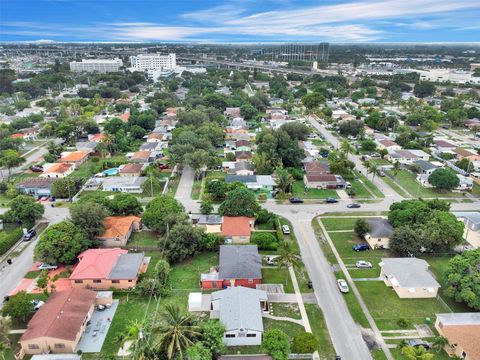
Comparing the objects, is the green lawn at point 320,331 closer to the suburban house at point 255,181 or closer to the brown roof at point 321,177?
the suburban house at point 255,181

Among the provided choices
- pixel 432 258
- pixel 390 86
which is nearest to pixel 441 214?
Answer: pixel 432 258

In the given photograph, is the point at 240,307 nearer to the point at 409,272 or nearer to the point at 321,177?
the point at 409,272

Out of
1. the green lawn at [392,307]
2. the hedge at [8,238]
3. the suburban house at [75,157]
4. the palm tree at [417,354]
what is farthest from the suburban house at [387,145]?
the hedge at [8,238]

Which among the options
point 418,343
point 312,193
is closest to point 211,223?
point 312,193

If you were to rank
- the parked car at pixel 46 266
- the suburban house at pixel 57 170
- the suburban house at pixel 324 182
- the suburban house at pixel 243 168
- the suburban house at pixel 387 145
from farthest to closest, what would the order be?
1. the suburban house at pixel 387 145
2. the suburban house at pixel 243 168
3. the suburban house at pixel 57 170
4. the suburban house at pixel 324 182
5. the parked car at pixel 46 266

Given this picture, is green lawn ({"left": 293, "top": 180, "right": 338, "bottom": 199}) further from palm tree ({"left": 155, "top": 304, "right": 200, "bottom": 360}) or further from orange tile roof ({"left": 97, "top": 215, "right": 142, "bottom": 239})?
palm tree ({"left": 155, "top": 304, "right": 200, "bottom": 360})

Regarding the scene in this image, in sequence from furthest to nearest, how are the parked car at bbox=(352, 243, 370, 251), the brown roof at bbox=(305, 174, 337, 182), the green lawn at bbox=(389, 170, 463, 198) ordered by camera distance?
the brown roof at bbox=(305, 174, 337, 182)
the green lawn at bbox=(389, 170, 463, 198)
the parked car at bbox=(352, 243, 370, 251)

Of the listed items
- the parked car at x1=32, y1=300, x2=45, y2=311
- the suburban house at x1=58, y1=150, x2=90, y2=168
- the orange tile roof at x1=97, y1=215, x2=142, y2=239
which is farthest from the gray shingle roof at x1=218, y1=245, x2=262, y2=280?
the suburban house at x1=58, y1=150, x2=90, y2=168
